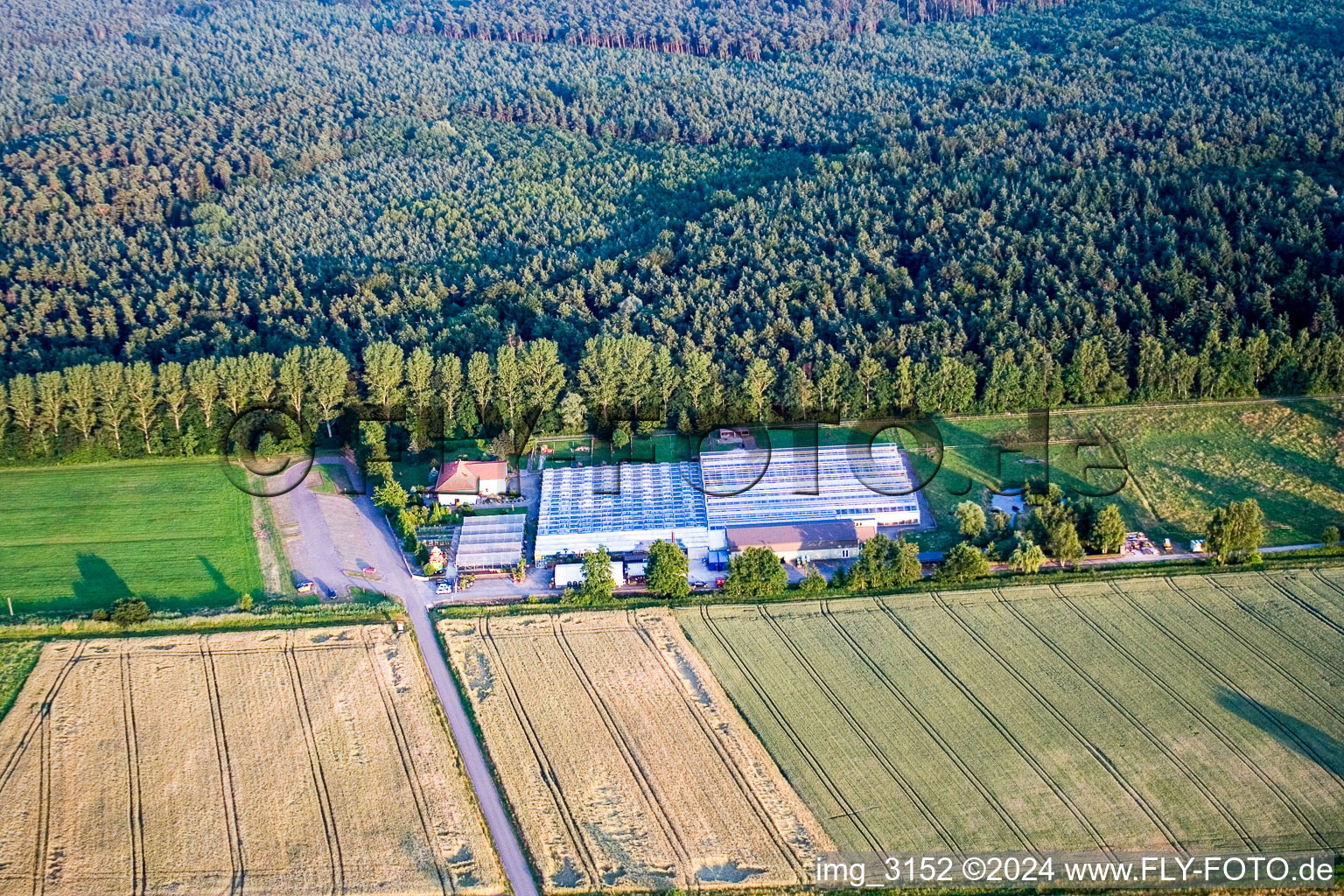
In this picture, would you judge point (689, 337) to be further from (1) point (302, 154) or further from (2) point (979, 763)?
(1) point (302, 154)

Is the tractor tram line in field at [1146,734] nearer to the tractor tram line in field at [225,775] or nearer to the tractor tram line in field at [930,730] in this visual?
the tractor tram line in field at [930,730]

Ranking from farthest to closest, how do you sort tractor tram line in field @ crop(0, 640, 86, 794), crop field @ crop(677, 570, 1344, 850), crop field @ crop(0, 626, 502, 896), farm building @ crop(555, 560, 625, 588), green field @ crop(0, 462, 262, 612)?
green field @ crop(0, 462, 262, 612) → farm building @ crop(555, 560, 625, 588) → tractor tram line in field @ crop(0, 640, 86, 794) → crop field @ crop(677, 570, 1344, 850) → crop field @ crop(0, 626, 502, 896)

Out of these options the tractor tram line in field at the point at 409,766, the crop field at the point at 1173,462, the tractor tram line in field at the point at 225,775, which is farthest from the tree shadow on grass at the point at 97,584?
the crop field at the point at 1173,462

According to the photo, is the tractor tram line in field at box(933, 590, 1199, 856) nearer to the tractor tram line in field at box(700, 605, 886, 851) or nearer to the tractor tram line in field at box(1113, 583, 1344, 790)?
the tractor tram line in field at box(1113, 583, 1344, 790)

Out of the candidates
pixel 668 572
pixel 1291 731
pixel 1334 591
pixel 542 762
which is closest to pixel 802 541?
pixel 668 572

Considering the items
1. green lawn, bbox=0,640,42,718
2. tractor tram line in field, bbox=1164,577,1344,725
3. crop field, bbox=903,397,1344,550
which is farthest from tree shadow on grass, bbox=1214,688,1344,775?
green lawn, bbox=0,640,42,718

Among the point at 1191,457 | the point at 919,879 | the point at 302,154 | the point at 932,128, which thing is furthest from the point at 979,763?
the point at 302,154
